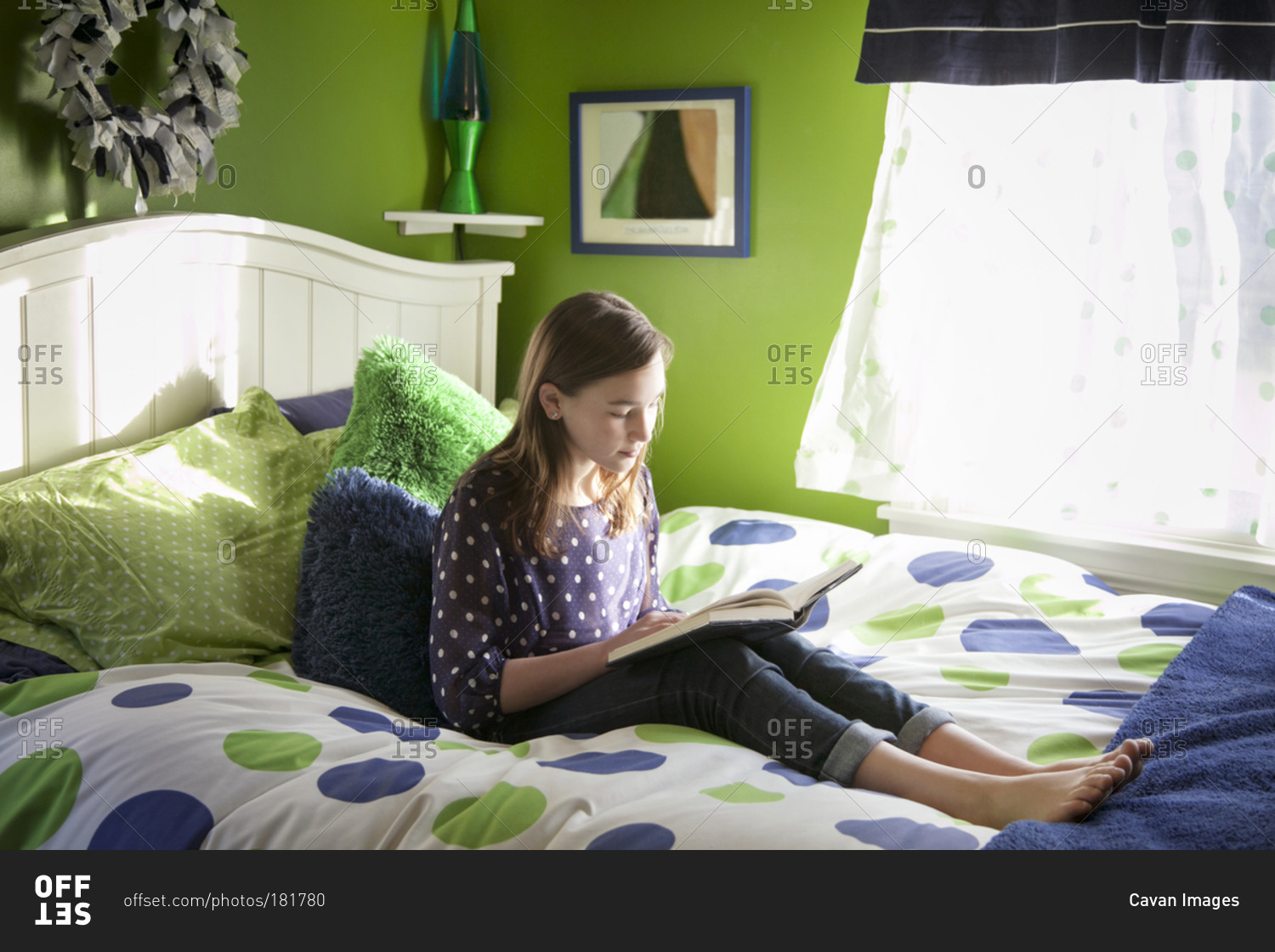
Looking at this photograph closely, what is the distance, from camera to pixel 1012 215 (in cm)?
216

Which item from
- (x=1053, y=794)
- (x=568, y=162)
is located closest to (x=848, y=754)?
(x=1053, y=794)

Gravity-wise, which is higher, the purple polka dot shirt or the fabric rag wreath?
the fabric rag wreath

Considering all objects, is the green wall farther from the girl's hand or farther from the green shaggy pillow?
the girl's hand

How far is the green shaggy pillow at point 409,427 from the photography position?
1.73m

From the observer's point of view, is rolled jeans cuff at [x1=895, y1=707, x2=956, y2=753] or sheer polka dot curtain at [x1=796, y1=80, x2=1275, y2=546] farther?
sheer polka dot curtain at [x1=796, y1=80, x2=1275, y2=546]

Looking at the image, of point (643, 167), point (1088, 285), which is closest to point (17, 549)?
point (643, 167)

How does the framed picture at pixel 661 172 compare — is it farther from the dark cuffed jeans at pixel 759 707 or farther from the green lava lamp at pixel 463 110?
the dark cuffed jeans at pixel 759 707

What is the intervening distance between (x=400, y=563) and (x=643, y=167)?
4.67 ft

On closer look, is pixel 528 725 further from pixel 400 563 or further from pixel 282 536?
pixel 282 536

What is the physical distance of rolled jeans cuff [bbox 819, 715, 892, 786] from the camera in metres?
1.21

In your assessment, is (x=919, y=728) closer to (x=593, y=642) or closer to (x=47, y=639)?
(x=593, y=642)

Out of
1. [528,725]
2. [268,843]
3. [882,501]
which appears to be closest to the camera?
[268,843]

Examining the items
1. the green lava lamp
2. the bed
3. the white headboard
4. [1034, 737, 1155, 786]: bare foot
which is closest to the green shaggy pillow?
the bed
